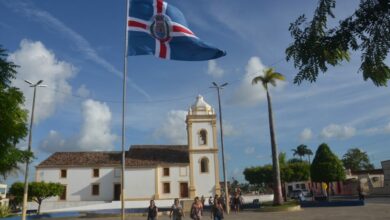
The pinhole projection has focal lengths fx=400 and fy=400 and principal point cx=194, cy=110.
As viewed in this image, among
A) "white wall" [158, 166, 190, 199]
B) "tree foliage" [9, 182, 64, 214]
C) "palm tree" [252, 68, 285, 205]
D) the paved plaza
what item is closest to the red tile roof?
"white wall" [158, 166, 190, 199]

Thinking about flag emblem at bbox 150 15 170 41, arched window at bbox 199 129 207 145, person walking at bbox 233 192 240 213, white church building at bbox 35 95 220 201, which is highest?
arched window at bbox 199 129 207 145

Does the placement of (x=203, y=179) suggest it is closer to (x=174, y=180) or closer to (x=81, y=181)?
(x=174, y=180)

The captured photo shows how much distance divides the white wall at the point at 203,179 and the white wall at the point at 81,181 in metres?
9.76

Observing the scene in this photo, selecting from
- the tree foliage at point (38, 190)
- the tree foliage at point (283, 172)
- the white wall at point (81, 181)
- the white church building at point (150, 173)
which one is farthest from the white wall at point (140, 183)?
the tree foliage at point (283, 172)

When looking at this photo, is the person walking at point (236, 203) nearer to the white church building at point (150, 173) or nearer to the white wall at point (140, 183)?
the white church building at point (150, 173)

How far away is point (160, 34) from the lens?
553 inches

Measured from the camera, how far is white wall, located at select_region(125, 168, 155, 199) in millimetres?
48062

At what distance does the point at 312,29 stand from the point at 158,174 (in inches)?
1821

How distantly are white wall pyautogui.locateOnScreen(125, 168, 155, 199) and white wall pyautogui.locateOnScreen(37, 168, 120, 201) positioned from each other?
1.91 m

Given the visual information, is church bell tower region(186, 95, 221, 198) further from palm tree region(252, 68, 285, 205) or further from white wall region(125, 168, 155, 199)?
palm tree region(252, 68, 285, 205)

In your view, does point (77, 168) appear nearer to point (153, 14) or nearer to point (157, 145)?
point (157, 145)

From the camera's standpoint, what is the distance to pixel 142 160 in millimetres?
49656

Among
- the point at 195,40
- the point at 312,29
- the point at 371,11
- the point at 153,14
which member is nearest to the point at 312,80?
the point at 312,29

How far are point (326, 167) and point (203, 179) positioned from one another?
18.5m
